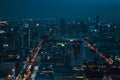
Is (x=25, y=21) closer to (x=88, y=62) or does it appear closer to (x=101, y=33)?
(x=101, y=33)

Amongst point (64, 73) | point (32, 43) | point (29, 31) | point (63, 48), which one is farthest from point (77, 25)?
point (64, 73)

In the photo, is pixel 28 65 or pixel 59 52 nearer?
pixel 28 65

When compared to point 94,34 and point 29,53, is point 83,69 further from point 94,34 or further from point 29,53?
point 94,34

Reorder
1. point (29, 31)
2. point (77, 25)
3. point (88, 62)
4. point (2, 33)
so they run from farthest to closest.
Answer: point (77, 25), point (29, 31), point (2, 33), point (88, 62)

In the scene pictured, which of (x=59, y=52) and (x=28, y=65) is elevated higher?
(x=59, y=52)

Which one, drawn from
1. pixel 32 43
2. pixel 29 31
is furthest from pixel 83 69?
pixel 29 31

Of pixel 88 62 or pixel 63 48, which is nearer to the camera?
pixel 88 62

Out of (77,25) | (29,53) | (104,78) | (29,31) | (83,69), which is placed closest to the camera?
(104,78)
